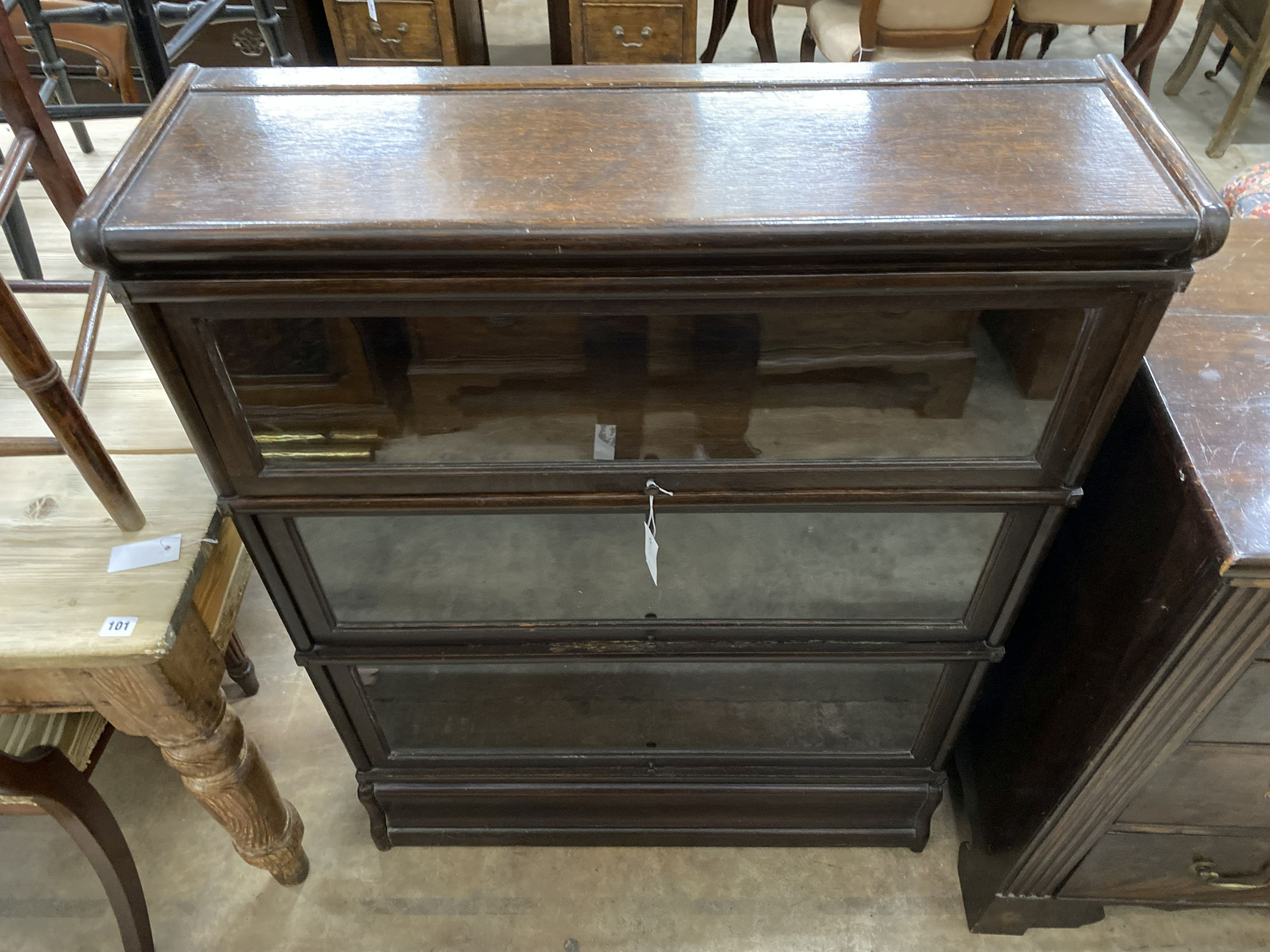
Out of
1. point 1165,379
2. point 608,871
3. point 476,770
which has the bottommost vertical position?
point 608,871

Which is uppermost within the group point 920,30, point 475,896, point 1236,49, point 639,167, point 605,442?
point 639,167

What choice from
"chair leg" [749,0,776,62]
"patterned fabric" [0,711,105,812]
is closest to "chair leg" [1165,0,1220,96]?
"chair leg" [749,0,776,62]

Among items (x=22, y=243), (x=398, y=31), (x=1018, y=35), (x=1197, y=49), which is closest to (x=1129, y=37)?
(x=1197, y=49)

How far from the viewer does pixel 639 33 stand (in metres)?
2.19

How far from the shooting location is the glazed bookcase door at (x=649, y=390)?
0.64m

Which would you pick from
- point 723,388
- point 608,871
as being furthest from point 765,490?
point 608,871

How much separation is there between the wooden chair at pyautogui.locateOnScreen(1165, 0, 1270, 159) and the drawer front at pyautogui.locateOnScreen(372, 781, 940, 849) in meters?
2.32

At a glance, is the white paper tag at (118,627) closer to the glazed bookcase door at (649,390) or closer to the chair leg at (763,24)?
the glazed bookcase door at (649,390)

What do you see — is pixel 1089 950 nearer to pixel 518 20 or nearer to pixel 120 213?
pixel 120 213

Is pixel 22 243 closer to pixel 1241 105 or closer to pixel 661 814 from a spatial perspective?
pixel 661 814

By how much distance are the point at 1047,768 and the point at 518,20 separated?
3208 mm

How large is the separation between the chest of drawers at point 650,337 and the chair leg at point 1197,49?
255 cm

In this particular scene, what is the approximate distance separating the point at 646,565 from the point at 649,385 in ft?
0.85

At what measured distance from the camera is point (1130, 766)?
2.79 feet
